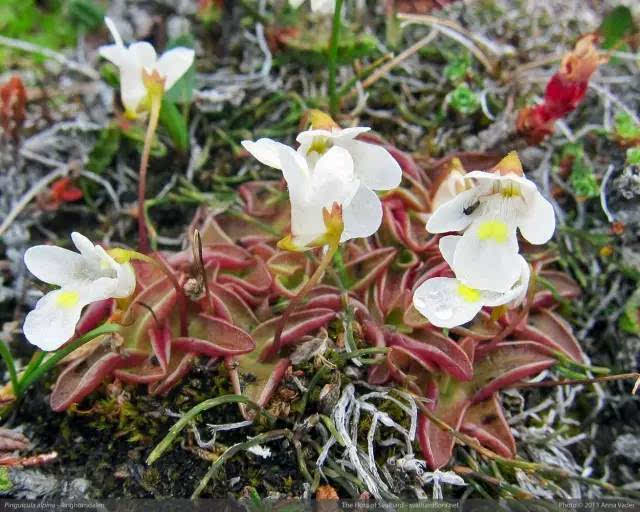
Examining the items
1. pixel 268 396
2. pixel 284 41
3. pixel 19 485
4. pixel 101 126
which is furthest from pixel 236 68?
pixel 19 485

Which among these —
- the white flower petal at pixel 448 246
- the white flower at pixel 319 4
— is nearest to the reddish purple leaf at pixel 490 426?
the white flower petal at pixel 448 246

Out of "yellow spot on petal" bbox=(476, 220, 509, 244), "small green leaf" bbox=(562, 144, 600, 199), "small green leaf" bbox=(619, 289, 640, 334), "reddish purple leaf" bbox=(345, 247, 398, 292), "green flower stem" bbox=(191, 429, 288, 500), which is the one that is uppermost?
"yellow spot on petal" bbox=(476, 220, 509, 244)

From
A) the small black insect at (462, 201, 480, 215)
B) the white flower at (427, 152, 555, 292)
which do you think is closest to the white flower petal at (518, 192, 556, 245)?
the white flower at (427, 152, 555, 292)

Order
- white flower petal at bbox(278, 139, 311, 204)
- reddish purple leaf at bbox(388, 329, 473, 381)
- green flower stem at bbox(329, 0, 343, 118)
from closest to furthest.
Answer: white flower petal at bbox(278, 139, 311, 204) → reddish purple leaf at bbox(388, 329, 473, 381) → green flower stem at bbox(329, 0, 343, 118)

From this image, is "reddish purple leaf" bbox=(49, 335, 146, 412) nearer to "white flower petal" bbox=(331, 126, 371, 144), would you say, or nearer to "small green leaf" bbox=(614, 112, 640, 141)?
"white flower petal" bbox=(331, 126, 371, 144)

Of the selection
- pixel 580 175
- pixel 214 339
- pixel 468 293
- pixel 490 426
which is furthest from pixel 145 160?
pixel 580 175

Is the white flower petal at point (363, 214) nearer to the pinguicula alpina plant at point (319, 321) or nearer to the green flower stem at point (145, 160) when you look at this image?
the pinguicula alpina plant at point (319, 321)
